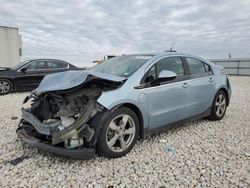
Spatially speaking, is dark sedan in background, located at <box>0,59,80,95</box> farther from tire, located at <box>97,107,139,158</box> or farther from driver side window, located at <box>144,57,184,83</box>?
tire, located at <box>97,107,139,158</box>

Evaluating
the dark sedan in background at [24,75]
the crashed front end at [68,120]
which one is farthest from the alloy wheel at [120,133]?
the dark sedan in background at [24,75]

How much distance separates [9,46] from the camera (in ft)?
44.0

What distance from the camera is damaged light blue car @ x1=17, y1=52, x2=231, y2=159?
2977mm

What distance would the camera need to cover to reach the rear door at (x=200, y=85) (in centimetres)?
435

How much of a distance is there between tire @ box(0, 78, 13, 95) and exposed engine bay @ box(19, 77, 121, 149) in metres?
5.94

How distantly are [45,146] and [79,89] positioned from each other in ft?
2.82

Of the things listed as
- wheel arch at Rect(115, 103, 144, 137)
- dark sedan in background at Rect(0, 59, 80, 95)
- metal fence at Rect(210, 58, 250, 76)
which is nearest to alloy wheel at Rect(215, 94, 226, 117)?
wheel arch at Rect(115, 103, 144, 137)

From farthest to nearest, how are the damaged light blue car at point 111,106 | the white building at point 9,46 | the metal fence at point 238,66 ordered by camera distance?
the metal fence at point 238,66 < the white building at point 9,46 < the damaged light blue car at point 111,106

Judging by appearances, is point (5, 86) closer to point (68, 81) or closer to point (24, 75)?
point (24, 75)

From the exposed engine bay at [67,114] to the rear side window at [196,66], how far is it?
70.8 inches

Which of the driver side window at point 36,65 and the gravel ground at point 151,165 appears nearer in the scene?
the gravel ground at point 151,165

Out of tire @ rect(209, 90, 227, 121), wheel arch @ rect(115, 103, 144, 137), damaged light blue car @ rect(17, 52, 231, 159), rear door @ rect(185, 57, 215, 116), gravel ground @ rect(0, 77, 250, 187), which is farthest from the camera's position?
tire @ rect(209, 90, 227, 121)

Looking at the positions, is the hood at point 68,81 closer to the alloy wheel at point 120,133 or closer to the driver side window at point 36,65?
the alloy wheel at point 120,133

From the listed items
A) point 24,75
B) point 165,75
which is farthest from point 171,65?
point 24,75
